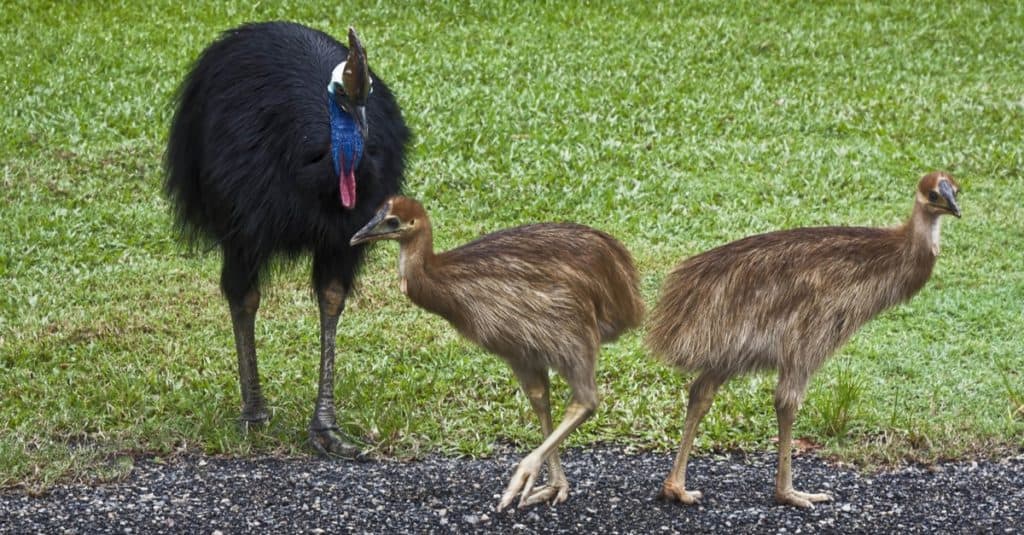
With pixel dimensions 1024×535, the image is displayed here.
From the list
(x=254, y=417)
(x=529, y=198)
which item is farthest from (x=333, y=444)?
(x=529, y=198)

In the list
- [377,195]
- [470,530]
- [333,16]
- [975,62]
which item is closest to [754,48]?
[975,62]

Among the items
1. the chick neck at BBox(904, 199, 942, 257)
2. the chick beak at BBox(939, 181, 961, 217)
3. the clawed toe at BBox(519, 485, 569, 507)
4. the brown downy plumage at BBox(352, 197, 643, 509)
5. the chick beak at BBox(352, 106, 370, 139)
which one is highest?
the chick beak at BBox(352, 106, 370, 139)

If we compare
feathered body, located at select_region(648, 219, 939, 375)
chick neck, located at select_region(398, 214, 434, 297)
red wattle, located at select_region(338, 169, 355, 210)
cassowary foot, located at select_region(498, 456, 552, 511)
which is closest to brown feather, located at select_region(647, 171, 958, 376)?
feathered body, located at select_region(648, 219, 939, 375)

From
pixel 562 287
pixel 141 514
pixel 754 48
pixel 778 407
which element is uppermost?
pixel 754 48

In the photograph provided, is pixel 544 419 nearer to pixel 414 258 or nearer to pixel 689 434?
pixel 689 434

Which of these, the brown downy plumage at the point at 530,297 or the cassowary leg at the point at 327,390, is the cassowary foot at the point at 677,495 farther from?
the cassowary leg at the point at 327,390

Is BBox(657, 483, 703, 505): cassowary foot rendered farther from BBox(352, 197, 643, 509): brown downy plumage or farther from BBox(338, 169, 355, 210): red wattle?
BBox(338, 169, 355, 210): red wattle

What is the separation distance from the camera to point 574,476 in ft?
18.4

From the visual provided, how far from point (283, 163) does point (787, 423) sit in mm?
2205

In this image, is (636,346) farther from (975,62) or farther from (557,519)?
(975,62)

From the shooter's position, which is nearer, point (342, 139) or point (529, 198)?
point (342, 139)

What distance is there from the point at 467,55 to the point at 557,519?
7516 mm

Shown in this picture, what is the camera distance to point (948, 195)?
5020 millimetres

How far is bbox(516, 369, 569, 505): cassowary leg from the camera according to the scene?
524 cm
